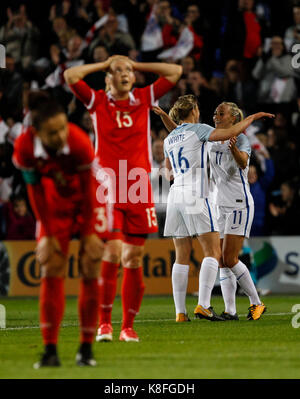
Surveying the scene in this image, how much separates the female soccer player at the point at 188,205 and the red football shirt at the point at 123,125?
5.38ft

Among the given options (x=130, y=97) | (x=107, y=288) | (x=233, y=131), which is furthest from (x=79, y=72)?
(x=107, y=288)

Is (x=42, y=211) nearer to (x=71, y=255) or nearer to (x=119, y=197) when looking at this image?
(x=119, y=197)

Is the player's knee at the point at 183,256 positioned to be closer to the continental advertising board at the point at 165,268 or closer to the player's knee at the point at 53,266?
the player's knee at the point at 53,266

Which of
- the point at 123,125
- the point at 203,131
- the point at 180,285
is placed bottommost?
the point at 180,285

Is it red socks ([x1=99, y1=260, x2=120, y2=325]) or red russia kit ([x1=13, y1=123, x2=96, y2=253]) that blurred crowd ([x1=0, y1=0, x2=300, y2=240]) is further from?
red russia kit ([x1=13, y1=123, x2=96, y2=253])


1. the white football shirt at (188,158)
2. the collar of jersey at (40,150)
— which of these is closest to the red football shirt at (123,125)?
the white football shirt at (188,158)

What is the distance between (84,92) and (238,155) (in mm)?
2722

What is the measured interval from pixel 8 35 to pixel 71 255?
6238 mm

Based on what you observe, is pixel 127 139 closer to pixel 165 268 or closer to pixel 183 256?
pixel 183 256

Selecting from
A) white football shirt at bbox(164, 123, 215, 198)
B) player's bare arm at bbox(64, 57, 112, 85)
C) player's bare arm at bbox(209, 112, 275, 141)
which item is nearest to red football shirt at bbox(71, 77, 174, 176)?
player's bare arm at bbox(64, 57, 112, 85)

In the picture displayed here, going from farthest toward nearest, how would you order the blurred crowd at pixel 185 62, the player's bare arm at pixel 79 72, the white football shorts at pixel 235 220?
the blurred crowd at pixel 185 62 → the white football shorts at pixel 235 220 → the player's bare arm at pixel 79 72

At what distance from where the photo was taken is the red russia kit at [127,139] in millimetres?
7176

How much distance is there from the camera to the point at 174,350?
664 cm

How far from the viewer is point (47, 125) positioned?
209 inches
